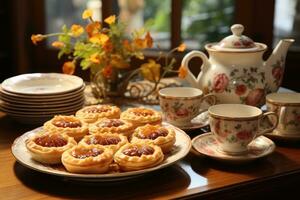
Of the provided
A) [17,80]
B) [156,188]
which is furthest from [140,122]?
[17,80]

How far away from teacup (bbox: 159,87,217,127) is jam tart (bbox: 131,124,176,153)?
12 centimetres

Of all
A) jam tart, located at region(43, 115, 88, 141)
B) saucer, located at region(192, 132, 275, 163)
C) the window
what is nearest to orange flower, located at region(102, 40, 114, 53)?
jam tart, located at region(43, 115, 88, 141)

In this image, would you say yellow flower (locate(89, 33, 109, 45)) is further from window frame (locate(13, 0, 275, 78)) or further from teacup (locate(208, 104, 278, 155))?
window frame (locate(13, 0, 275, 78))

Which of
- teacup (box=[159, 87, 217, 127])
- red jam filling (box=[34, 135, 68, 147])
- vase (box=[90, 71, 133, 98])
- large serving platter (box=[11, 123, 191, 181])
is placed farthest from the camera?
vase (box=[90, 71, 133, 98])

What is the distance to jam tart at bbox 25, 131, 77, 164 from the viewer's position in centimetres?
105

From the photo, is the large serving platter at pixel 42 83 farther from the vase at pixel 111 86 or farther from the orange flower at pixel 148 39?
the orange flower at pixel 148 39

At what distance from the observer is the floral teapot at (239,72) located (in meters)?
1.38

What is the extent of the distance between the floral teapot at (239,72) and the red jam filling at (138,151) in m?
0.41

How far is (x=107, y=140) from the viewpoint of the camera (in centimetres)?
112

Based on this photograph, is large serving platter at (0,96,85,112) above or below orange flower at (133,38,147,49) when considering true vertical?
below

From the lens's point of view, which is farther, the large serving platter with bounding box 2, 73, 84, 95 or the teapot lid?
the large serving platter with bounding box 2, 73, 84, 95

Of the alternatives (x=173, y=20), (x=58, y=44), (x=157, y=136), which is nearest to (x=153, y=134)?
(x=157, y=136)

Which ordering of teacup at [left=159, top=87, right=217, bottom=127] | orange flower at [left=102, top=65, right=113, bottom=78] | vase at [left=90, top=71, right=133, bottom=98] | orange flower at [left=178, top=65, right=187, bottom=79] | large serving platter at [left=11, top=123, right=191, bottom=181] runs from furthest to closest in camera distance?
vase at [left=90, top=71, right=133, bottom=98] → orange flower at [left=102, top=65, right=113, bottom=78] → orange flower at [left=178, top=65, right=187, bottom=79] → teacup at [left=159, top=87, right=217, bottom=127] → large serving platter at [left=11, top=123, right=191, bottom=181]

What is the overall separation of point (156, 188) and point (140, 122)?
28cm
